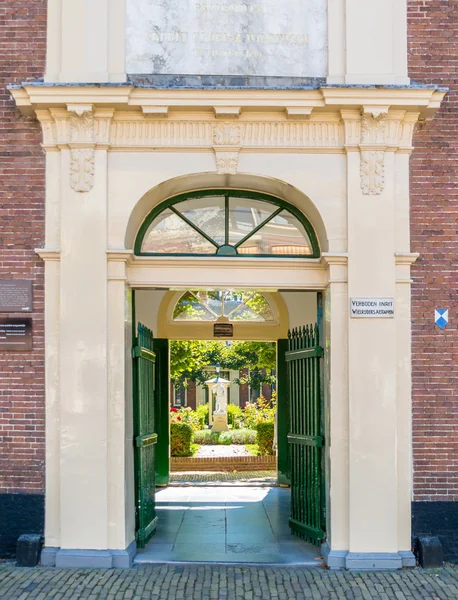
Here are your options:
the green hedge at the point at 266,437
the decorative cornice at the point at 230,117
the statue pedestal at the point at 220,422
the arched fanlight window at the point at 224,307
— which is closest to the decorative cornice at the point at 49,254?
the decorative cornice at the point at 230,117

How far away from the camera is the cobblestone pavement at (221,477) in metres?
13.8

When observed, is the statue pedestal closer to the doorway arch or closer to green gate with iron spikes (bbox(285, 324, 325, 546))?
green gate with iron spikes (bbox(285, 324, 325, 546))

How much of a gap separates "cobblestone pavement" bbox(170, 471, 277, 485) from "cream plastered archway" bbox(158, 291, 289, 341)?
104 inches

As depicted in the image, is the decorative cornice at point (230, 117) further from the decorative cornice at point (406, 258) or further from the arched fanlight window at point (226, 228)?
the decorative cornice at point (406, 258)

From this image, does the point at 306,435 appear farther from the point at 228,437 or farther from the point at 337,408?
the point at 228,437

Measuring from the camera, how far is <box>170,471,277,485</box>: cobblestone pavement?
1382 centimetres

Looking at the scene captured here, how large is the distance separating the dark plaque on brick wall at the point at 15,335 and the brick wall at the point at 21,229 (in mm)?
63

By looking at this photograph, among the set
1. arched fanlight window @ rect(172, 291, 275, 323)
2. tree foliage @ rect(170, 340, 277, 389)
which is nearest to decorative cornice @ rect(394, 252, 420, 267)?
arched fanlight window @ rect(172, 291, 275, 323)

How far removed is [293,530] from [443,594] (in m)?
2.63

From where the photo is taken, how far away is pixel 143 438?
28.2 feet

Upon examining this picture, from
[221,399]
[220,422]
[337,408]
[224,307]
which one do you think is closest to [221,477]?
[224,307]

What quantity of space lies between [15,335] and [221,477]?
7305mm

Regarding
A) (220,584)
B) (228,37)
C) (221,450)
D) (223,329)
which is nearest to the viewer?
(220,584)

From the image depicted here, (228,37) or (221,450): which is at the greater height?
(228,37)
